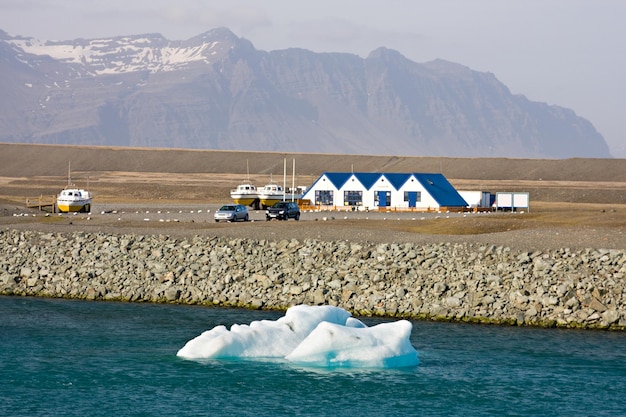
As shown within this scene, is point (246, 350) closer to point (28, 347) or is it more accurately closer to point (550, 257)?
point (28, 347)

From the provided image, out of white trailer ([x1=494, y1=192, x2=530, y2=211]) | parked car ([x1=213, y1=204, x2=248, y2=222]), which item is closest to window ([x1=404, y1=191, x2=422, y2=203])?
white trailer ([x1=494, y1=192, x2=530, y2=211])

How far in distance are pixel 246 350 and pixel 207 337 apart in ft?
4.24

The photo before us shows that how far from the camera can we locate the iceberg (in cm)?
2964

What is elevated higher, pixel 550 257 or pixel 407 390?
pixel 550 257

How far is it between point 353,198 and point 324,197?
288cm

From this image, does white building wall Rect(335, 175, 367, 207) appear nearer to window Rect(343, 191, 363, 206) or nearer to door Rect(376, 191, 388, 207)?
window Rect(343, 191, 363, 206)

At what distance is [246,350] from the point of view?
102 ft

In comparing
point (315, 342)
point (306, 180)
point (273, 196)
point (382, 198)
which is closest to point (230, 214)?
point (273, 196)

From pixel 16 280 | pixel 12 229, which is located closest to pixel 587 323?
pixel 16 280

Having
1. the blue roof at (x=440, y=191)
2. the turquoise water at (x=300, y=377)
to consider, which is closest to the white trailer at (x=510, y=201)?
the blue roof at (x=440, y=191)

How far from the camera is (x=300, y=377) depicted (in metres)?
29.6

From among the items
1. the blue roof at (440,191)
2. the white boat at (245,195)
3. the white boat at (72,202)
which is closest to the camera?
the white boat at (72,202)

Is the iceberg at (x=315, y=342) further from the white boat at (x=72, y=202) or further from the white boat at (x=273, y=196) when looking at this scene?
the white boat at (x=273, y=196)

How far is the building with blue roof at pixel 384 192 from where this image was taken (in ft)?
293
